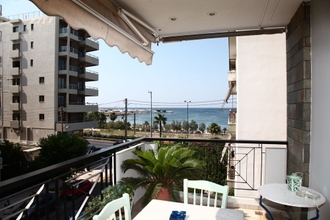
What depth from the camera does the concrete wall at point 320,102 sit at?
5.36ft

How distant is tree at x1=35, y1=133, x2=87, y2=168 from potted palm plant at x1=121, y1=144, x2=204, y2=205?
1348 centimetres

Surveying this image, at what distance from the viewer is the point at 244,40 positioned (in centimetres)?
503

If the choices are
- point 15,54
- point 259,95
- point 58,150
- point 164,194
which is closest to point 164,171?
point 164,194

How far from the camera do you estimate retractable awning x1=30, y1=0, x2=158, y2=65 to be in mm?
1182

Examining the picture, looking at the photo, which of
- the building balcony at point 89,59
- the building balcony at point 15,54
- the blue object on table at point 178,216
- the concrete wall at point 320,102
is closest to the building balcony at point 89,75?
the building balcony at point 89,59

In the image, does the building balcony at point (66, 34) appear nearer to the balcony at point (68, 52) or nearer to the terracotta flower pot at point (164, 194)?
the balcony at point (68, 52)

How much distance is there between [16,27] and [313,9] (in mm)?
31015

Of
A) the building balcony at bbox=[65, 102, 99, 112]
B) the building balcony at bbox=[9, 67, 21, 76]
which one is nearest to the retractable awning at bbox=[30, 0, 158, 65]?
the building balcony at bbox=[65, 102, 99, 112]

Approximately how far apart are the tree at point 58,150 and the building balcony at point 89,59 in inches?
500

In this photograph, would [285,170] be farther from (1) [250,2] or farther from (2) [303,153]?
(1) [250,2]

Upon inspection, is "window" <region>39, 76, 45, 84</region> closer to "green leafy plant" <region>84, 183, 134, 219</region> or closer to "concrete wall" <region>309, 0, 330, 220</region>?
"green leafy plant" <region>84, 183, 134, 219</region>

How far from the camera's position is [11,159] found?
17.1 m

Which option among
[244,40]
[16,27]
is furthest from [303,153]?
[16,27]

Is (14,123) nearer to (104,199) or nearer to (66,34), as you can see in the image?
(66,34)
